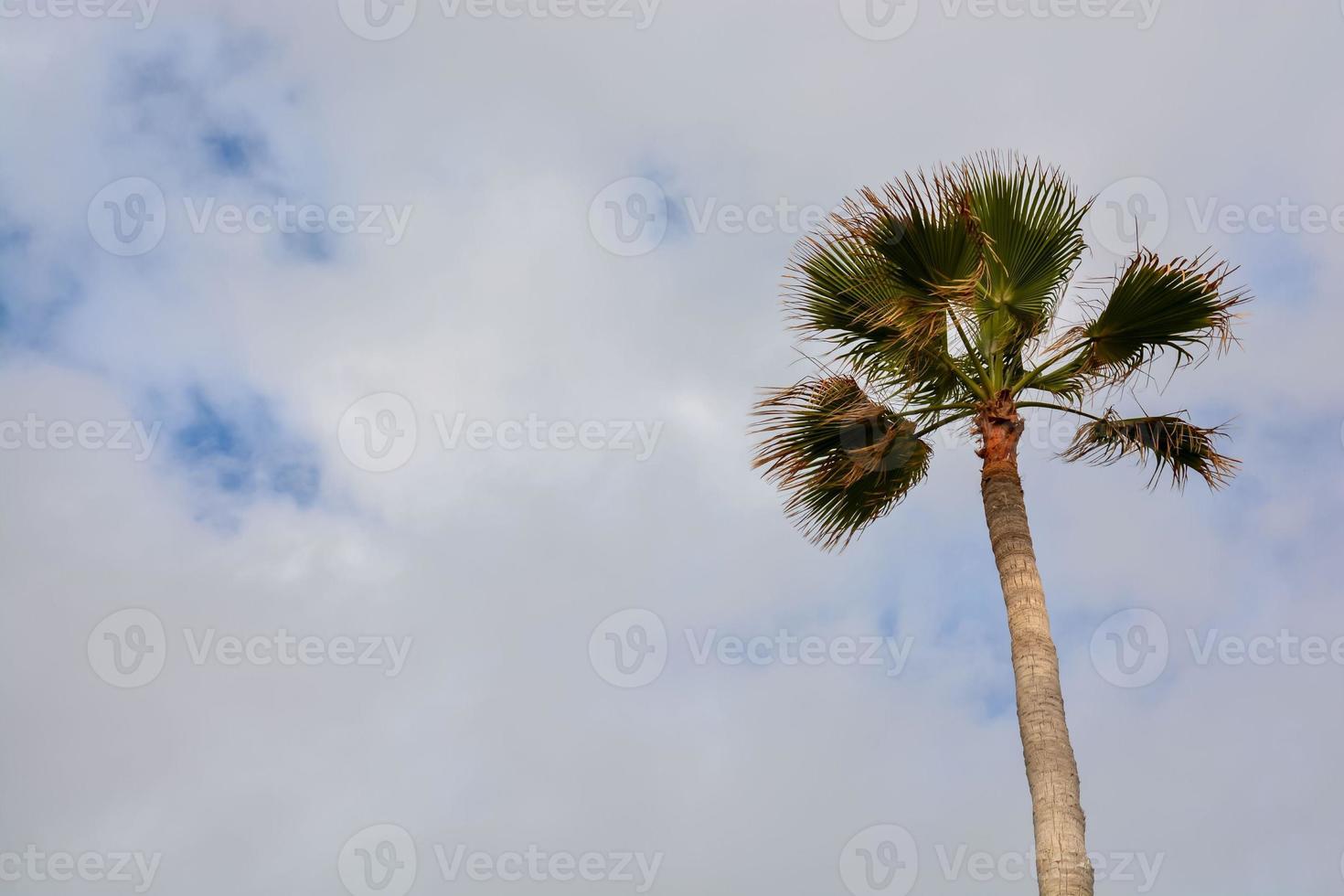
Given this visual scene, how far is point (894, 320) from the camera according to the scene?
33.0 ft

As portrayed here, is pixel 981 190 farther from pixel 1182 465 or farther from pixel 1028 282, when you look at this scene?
pixel 1182 465

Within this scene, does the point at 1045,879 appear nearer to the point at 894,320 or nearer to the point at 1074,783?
the point at 1074,783

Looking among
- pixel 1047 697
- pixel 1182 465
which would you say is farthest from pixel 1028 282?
pixel 1047 697

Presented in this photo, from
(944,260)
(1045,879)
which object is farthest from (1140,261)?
(1045,879)

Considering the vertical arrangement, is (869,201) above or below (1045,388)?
above

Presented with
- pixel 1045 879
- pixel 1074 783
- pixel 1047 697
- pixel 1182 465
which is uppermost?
pixel 1182 465

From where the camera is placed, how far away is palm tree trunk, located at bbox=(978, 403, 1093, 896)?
315 inches

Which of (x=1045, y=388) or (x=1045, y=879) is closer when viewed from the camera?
(x=1045, y=879)

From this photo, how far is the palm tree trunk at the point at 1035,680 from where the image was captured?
8000 mm

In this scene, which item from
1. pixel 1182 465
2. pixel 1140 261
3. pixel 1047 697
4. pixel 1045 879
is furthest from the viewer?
pixel 1182 465

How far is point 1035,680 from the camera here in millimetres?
8742

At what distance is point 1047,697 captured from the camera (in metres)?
8.66

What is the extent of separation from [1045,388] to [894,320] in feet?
4.79

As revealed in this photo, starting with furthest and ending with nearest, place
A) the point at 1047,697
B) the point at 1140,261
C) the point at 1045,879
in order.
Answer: the point at 1140,261 < the point at 1047,697 < the point at 1045,879
